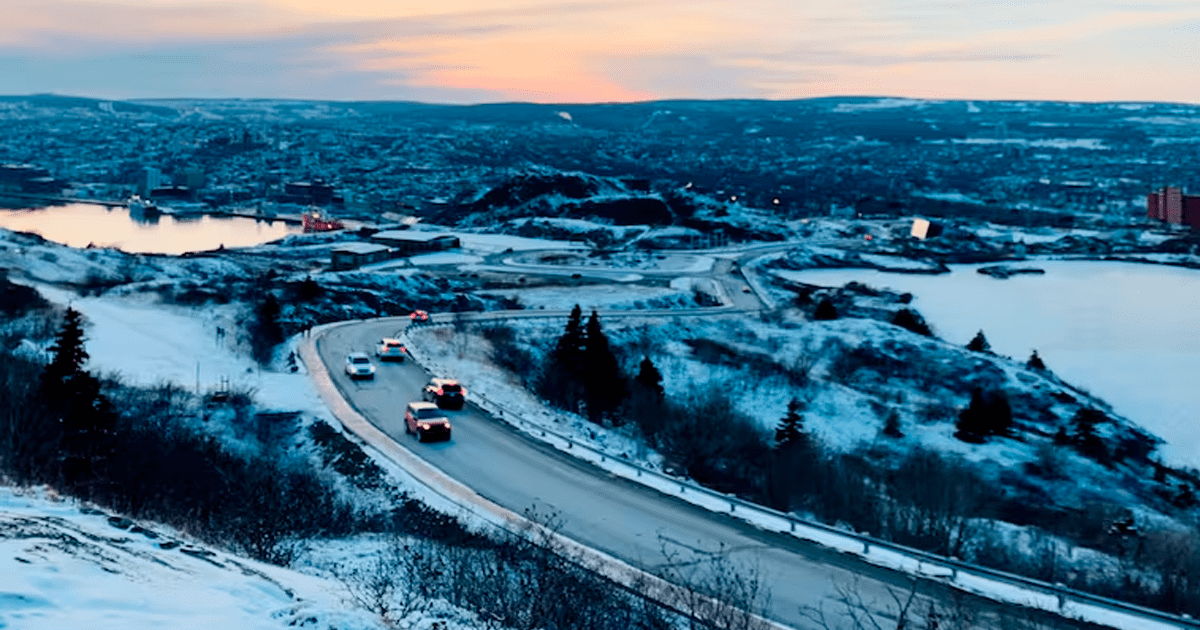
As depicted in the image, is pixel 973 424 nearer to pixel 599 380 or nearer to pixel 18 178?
pixel 599 380

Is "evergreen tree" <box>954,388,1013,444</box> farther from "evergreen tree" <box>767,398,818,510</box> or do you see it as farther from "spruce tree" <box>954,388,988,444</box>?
"evergreen tree" <box>767,398,818,510</box>

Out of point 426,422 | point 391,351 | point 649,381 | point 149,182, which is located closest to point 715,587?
point 426,422

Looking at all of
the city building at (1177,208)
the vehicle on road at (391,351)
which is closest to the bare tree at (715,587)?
the vehicle on road at (391,351)

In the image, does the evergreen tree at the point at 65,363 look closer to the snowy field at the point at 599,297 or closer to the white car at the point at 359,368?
the white car at the point at 359,368

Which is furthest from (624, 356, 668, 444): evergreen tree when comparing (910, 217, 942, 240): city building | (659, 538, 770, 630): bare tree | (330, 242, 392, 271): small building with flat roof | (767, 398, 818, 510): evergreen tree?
(910, 217, 942, 240): city building

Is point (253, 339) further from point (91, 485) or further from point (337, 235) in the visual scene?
point (337, 235)

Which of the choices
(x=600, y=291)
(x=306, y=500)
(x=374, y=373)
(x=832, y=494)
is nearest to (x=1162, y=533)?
(x=832, y=494)

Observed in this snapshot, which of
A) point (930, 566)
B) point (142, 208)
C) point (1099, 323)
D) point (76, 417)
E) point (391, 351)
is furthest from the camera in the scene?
point (142, 208)

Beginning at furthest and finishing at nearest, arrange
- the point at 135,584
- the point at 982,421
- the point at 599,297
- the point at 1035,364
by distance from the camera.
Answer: the point at 599,297 → the point at 1035,364 → the point at 982,421 → the point at 135,584
